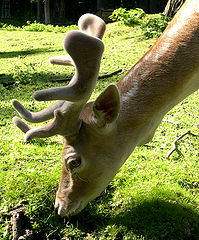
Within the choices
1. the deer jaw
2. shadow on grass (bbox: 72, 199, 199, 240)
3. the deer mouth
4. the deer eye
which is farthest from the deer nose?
the deer eye

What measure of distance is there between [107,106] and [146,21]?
30.0 ft

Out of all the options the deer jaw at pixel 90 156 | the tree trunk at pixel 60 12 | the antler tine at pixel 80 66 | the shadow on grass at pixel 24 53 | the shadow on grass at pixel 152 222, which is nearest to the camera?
the antler tine at pixel 80 66

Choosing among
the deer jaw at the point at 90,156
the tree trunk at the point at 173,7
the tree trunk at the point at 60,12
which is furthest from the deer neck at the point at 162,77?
the tree trunk at the point at 60,12

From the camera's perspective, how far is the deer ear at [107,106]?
2.39m

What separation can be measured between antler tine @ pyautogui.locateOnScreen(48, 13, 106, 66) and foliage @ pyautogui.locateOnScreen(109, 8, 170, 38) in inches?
260

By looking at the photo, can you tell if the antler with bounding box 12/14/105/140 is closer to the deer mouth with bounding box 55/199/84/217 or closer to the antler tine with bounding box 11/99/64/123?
the antler tine with bounding box 11/99/64/123

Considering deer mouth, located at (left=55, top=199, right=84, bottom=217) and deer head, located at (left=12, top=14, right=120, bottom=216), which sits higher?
deer head, located at (left=12, top=14, right=120, bottom=216)

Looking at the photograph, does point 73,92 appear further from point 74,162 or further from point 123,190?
point 123,190

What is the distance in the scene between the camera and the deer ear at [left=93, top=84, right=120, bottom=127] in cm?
239

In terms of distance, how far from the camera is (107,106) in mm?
2494

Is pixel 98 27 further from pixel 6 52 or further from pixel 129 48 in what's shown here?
pixel 6 52

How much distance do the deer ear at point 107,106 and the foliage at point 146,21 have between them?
723cm

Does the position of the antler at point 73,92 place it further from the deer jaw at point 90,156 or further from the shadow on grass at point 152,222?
the shadow on grass at point 152,222

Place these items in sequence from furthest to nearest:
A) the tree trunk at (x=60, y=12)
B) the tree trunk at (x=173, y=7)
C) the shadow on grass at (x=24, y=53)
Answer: the tree trunk at (x=60, y=12) → the shadow on grass at (x=24, y=53) → the tree trunk at (x=173, y=7)
